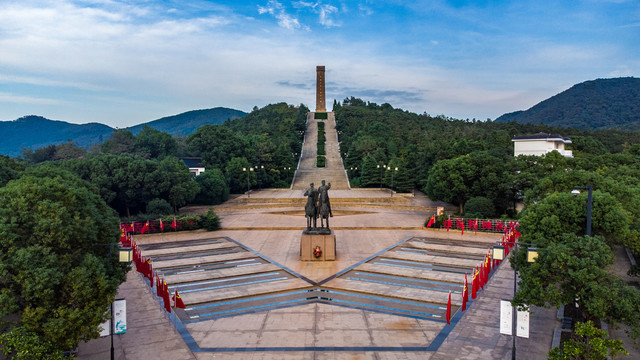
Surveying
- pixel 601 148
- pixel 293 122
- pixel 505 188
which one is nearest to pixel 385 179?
pixel 505 188

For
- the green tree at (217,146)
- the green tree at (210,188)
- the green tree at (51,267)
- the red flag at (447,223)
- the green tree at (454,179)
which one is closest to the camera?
the green tree at (51,267)

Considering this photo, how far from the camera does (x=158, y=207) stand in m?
26.3

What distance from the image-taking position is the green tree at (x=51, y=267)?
7.73 m

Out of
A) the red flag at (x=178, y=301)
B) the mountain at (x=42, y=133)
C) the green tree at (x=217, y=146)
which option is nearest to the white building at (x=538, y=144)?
the green tree at (x=217, y=146)

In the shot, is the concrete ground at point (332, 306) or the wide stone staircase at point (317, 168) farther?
the wide stone staircase at point (317, 168)

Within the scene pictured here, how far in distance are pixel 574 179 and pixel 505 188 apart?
9.20 metres

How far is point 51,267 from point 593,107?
15864cm

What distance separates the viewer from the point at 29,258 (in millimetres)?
7941

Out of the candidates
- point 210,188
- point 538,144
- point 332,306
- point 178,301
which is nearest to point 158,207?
point 210,188

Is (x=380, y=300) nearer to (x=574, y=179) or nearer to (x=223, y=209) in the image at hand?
(x=574, y=179)

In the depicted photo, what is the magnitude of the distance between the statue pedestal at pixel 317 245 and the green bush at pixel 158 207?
13241 mm

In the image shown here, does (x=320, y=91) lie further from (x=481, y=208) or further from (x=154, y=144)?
(x=481, y=208)

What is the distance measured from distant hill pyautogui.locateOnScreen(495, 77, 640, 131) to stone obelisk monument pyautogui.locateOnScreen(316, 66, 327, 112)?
58.3 m

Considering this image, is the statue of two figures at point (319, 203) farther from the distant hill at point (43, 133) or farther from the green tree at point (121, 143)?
the distant hill at point (43, 133)
